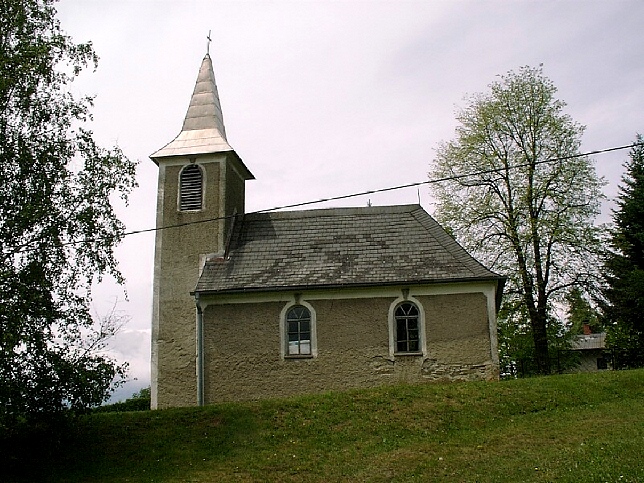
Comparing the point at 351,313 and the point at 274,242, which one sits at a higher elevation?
the point at 274,242

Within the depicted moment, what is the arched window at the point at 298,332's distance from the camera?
2168 centimetres

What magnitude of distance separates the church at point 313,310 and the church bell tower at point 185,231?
1.8 inches

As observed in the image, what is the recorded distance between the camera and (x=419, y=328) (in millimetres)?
Result: 21422

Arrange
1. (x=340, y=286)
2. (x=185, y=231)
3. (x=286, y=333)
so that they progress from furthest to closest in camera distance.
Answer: (x=185, y=231), (x=286, y=333), (x=340, y=286)

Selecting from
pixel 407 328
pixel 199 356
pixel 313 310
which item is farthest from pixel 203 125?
pixel 407 328

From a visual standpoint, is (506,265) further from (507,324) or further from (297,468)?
(297,468)

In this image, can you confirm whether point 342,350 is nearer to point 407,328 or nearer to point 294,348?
point 294,348

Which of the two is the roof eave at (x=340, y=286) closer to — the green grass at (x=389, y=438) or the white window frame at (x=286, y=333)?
the white window frame at (x=286, y=333)

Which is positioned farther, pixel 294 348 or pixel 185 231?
pixel 185 231

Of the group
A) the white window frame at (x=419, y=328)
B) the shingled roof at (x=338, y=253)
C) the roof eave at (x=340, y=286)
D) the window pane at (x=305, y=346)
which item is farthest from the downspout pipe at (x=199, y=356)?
the white window frame at (x=419, y=328)

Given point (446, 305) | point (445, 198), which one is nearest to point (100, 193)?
point (446, 305)

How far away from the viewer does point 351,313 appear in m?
21.7

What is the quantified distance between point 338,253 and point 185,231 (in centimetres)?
553

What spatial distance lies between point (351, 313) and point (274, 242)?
420 centimetres
